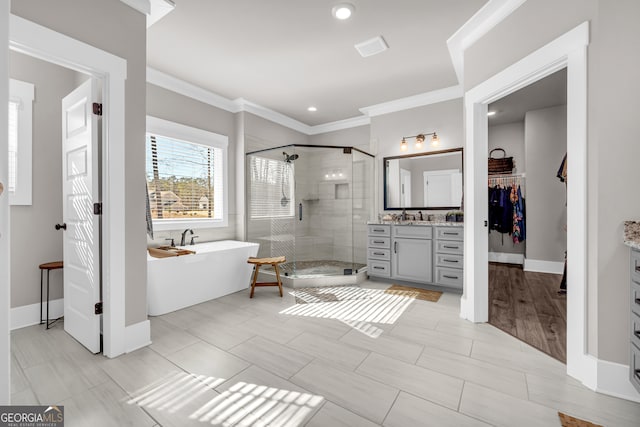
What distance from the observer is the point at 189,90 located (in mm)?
3885

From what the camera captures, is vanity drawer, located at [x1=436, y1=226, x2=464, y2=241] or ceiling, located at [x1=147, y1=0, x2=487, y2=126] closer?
ceiling, located at [x1=147, y1=0, x2=487, y2=126]

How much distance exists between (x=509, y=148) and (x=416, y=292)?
343 centimetres

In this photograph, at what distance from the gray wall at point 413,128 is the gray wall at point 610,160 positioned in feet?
7.73

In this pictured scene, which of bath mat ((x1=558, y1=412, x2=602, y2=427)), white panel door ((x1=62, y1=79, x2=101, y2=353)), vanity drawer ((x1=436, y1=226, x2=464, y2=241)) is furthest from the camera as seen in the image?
vanity drawer ((x1=436, y1=226, x2=464, y2=241))

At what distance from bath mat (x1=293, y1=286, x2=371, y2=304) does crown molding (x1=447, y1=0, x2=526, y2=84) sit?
287cm

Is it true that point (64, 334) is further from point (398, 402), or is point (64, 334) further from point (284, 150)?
point (284, 150)

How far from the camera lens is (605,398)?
163cm

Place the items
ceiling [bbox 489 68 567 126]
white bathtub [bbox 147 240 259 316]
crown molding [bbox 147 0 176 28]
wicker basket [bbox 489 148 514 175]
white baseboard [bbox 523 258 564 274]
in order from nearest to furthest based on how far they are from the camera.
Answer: crown molding [bbox 147 0 176 28] < white bathtub [bbox 147 240 259 316] < ceiling [bbox 489 68 567 126] < white baseboard [bbox 523 258 564 274] < wicker basket [bbox 489 148 514 175]

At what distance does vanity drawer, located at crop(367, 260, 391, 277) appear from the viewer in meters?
4.12

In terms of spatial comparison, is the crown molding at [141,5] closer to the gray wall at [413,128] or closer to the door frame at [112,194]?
the door frame at [112,194]

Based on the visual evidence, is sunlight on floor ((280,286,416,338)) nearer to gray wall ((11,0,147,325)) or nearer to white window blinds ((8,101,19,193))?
gray wall ((11,0,147,325))

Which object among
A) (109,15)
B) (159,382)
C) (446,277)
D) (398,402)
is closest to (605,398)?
(398,402)

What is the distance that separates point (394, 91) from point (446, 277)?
2.64 meters

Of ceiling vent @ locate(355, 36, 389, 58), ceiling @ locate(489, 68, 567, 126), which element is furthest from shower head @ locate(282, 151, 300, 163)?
ceiling @ locate(489, 68, 567, 126)
